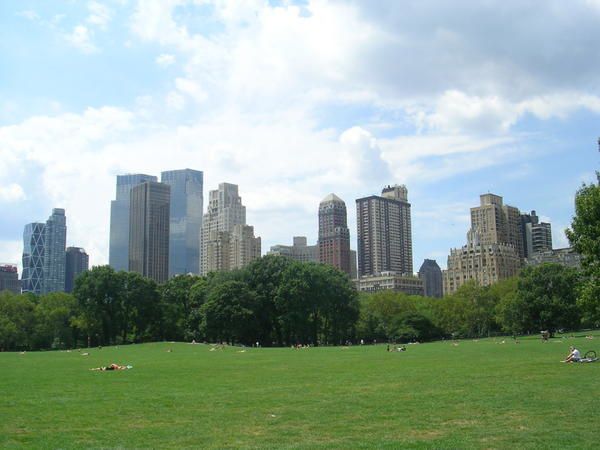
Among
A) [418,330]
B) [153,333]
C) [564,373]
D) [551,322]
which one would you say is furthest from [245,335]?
[564,373]

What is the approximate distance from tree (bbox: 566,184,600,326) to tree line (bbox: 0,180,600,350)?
45.3 metres

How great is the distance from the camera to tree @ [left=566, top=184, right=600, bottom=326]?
41719mm

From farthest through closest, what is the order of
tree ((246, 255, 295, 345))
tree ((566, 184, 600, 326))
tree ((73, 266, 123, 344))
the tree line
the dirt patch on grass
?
tree ((73, 266, 123, 344))
tree ((246, 255, 295, 345))
the tree line
tree ((566, 184, 600, 326))
the dirt patch on grass

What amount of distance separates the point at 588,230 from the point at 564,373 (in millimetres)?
18471

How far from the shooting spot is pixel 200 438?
47.3 feet

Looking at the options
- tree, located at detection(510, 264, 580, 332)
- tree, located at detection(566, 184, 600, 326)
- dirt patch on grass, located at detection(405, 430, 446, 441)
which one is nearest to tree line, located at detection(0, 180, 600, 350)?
tree, located at detection(510, 264, 580, 332)

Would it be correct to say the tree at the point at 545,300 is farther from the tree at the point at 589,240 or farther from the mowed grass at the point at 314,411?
the mowed grass at the point at 314,411

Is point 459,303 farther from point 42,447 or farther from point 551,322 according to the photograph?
point 42,447

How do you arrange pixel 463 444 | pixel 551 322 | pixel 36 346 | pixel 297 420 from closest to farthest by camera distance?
pixel 463 444 → pixel 297 420 → pixel 551 322 → pixel 36 346

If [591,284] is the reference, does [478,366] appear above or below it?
below

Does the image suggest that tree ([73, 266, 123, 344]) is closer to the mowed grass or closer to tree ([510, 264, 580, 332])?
tree ([510, 264, 580, 332])

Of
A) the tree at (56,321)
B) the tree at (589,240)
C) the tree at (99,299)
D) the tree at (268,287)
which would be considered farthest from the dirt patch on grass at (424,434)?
the tree at (56,321)

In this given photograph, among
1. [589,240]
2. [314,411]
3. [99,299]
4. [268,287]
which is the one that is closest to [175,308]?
[99,299]

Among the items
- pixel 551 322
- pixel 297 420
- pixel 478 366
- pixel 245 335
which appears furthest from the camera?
pixel 245 335
